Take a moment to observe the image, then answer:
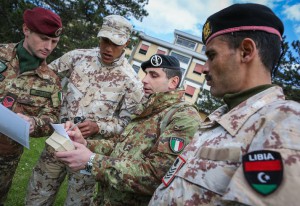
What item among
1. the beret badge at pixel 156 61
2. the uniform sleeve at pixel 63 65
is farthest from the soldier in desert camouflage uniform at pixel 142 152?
the uniform sleeve at pixel 63 65

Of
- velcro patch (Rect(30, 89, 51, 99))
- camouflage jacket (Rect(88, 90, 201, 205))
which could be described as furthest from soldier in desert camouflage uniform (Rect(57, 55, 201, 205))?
velcro patch (Rect(30, 89, 51, 99))

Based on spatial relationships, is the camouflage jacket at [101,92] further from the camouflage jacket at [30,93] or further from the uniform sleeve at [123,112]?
the camouflage jacket at [30,93]

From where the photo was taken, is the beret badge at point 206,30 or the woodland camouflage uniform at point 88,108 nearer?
the beret badge at point 206,30

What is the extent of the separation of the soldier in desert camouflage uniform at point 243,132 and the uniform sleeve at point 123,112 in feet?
5.48

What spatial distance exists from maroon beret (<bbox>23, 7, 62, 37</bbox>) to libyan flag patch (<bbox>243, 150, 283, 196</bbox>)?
106 inches

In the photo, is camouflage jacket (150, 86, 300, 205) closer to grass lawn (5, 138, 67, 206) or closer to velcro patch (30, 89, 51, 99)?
velcro patch (30, 89, 51, 99)

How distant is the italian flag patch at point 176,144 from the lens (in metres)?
1.90

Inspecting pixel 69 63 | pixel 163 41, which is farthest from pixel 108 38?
pixel 163 41

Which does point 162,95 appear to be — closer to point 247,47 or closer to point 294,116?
point 247,47

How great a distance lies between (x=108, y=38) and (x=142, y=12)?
474 inches

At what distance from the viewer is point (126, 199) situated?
2.16 meters

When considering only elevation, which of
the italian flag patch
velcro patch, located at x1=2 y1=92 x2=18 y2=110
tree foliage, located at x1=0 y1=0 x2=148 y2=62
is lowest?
velcro patch, located at x1=2 y1=92 x2=18 y2=110

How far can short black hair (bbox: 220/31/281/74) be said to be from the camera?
1.35 metres

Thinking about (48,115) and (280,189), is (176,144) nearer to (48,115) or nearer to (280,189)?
(280,189)
